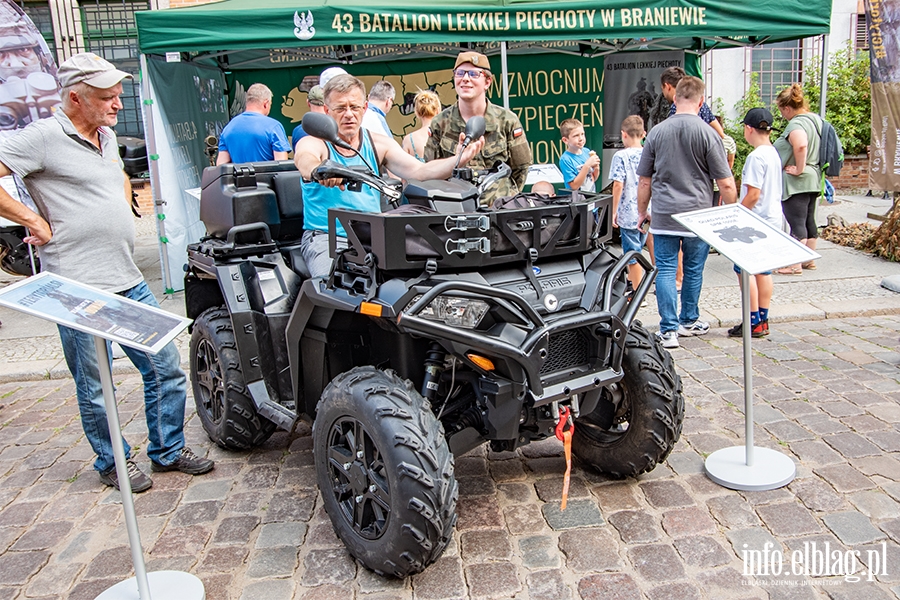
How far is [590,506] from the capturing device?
Result: 3.41m

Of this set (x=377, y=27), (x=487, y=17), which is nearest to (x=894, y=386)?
(x=487, y=17)

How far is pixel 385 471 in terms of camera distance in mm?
2729

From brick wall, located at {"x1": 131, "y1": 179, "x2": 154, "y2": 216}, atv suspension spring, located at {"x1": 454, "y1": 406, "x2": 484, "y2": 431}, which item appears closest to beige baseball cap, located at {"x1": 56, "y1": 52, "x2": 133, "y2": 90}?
atv suspension spring, located at {"x1": 454, "y1": 406, "x2": 484, "y2": 431}

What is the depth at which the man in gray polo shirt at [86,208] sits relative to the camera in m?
3.36

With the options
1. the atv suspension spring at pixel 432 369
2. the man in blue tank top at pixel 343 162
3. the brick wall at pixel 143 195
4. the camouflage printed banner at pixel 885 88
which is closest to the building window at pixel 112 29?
the brick wall at pixel 143 195

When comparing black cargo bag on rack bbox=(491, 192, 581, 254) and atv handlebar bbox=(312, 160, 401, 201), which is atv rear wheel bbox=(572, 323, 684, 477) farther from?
atv handlebar bbox=(312, 160, 401, 201)

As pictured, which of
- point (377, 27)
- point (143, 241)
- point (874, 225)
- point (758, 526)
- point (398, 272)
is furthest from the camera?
point (143, 241)

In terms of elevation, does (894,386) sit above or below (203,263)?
below

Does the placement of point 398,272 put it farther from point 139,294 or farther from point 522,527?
point 139,294

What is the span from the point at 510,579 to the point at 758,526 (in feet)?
3.59

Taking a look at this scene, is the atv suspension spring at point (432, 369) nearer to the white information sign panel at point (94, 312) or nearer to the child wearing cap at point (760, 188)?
the white information sign panel at point (94, 312)

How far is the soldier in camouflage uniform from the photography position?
4.40 m

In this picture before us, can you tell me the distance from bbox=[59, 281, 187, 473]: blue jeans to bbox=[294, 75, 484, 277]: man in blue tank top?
0.90 metres

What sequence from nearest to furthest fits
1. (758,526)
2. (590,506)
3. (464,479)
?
1. (758,526)
2. (590,506)
3. (464,479)
